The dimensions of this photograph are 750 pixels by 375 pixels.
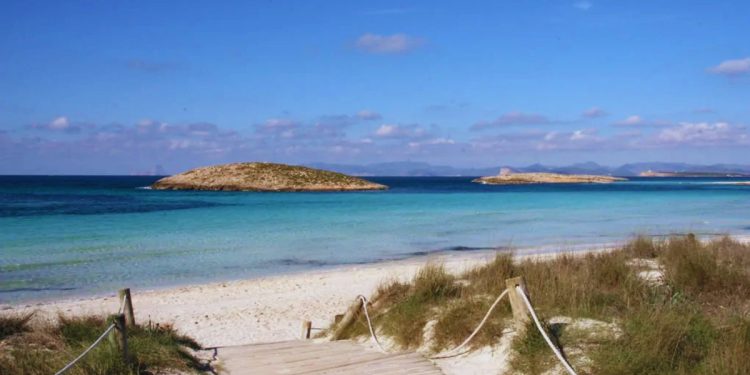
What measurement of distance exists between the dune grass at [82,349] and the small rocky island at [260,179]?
59.2m

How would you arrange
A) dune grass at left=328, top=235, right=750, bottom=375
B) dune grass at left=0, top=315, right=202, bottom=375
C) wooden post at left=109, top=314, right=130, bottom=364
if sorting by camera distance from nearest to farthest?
1. dune grass at left=328, top=235, right=750, bottom=375
2. dune grass at left=0, top=315, right=202, bottom=375
3. wooden post at left=109, top=314, right=130, bottom=364

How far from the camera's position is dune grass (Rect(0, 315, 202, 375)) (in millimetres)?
5635

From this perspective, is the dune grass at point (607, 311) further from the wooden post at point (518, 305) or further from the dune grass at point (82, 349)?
the dune grass at point (82, 349)

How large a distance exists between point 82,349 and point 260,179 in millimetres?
61642

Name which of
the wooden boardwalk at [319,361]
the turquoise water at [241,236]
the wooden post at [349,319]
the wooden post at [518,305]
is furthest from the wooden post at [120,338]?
the turquoise water at [241,236]

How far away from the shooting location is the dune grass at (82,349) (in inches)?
222

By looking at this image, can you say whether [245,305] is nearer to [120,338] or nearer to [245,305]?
[245,305]

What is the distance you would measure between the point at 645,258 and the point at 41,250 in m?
18.4

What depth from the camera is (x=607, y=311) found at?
22.8 feet

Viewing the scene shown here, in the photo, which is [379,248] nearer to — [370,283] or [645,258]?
Result: [370,283]

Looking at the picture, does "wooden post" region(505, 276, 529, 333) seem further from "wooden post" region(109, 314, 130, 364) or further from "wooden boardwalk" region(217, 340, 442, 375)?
"wooden post" region(109, 314, 130, 364)

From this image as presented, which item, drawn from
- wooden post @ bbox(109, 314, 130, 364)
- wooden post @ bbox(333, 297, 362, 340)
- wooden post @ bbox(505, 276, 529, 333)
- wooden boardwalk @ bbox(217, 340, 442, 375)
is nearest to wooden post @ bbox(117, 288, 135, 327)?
wooden boardwalk @ bbox(217, 340, 442, 375)

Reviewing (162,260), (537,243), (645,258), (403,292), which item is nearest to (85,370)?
(403,292)

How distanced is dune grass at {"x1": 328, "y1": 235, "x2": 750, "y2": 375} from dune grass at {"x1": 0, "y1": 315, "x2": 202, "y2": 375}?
2878 millimetres
